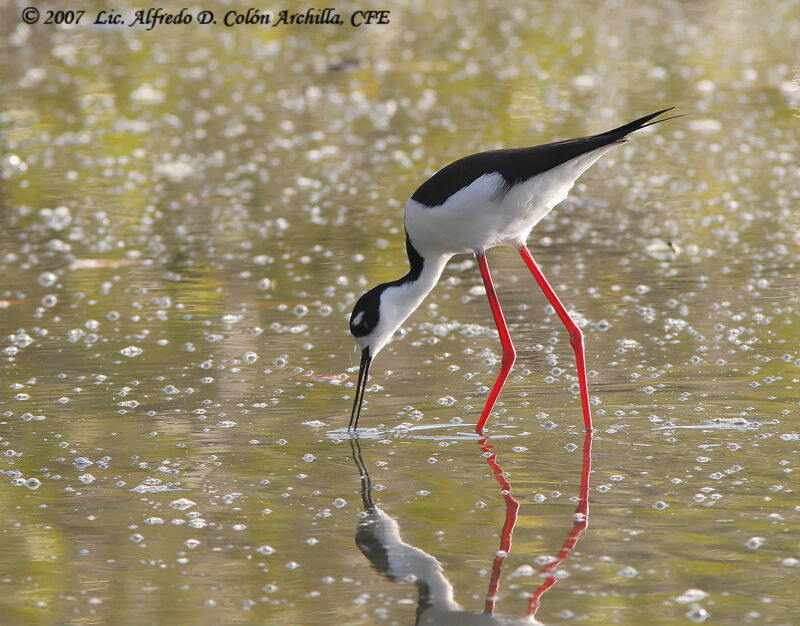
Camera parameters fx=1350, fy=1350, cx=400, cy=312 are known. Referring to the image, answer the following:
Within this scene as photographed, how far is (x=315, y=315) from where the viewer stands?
8016 millimetres

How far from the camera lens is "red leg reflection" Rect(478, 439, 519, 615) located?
426cm

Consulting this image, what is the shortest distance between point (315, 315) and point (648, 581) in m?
4.01

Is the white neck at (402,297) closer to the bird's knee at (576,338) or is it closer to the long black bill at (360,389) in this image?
the long black bill at (360,389)

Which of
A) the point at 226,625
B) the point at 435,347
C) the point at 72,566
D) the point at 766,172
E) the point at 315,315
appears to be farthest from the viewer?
the point at 766,172

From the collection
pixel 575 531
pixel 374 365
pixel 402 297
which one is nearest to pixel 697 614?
pixel 575 531

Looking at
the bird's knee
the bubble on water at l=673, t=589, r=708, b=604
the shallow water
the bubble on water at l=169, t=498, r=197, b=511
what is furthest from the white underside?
the bubble on water at l=673, t=589, r=708, b=604

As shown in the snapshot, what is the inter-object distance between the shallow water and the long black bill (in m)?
0.08

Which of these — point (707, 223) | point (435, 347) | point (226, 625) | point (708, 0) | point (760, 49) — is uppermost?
point (708, 0)

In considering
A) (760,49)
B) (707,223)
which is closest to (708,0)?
(760,49)

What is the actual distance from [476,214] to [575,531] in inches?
71.4

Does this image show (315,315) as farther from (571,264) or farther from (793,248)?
(793,248)

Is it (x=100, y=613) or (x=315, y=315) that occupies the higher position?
(x=315, y=315)

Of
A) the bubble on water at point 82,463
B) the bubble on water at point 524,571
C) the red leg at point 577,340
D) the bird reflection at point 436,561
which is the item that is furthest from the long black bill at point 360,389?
the bubble on water at point 524,571

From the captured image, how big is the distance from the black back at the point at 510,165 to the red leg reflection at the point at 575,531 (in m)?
1.23
